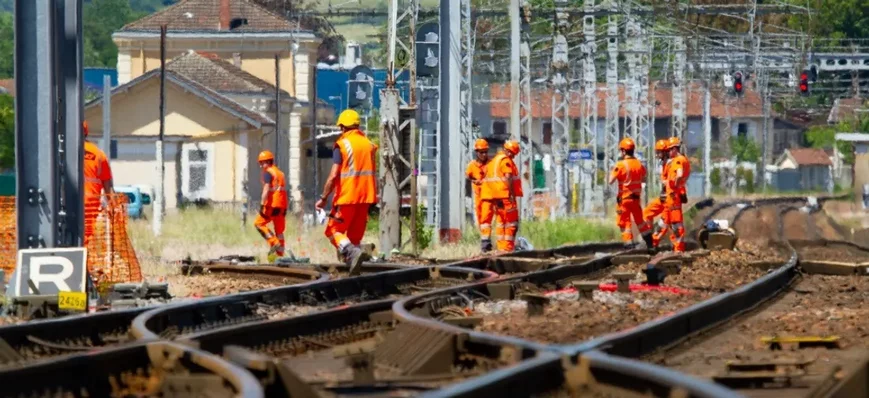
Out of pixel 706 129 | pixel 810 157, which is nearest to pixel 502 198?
pixel 706 129

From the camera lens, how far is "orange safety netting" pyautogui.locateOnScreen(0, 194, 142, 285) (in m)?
18.3

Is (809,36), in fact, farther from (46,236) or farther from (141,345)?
(141,345)

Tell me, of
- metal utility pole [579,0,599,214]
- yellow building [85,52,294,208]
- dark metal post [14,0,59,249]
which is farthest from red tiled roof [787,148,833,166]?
dark metal post [14,0,59,249]

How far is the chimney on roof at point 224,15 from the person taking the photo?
241 ft

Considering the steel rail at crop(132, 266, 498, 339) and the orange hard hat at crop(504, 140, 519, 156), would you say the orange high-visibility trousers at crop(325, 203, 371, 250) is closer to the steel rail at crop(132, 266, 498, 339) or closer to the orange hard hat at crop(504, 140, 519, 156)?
the steel rail at crop(132, 266, 498, 339)

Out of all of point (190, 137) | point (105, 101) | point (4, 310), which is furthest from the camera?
point (190, 137)

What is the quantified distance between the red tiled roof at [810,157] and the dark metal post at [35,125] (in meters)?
109

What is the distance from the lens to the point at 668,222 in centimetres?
2662

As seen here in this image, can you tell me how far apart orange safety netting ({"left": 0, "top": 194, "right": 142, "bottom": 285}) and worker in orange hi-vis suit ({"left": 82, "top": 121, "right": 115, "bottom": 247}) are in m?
0.06

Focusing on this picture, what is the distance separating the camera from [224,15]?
7375 centimetres

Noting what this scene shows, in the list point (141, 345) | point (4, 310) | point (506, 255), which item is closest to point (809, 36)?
point (506, 255)

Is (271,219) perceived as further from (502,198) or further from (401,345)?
(401,345)

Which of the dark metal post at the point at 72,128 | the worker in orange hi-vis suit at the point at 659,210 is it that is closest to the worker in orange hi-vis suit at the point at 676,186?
the worker in orange hi-vis suit at the point at 659,210

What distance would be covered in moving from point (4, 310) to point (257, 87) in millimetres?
54567
